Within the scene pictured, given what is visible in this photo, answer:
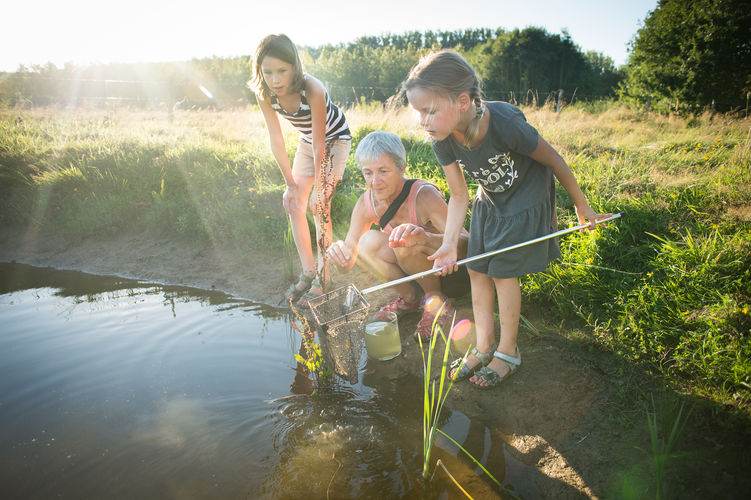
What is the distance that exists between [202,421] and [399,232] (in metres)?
1.56

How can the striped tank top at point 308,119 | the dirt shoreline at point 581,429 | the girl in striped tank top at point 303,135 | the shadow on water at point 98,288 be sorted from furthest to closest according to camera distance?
1. the shadow on water at point 98,288
2. the striped tank top at point 308,119
3. the girl in striped tank top at point 303,135
4. the dirt shoreline at point 581,429

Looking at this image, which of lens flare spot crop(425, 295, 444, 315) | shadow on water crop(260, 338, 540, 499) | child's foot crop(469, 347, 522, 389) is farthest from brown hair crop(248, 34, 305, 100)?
child's foot crop(469, 347, 522, 389)

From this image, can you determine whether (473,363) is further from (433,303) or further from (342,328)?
(342,328)

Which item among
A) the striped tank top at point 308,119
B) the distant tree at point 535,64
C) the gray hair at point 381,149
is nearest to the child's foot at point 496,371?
the gray hair at point 381,149

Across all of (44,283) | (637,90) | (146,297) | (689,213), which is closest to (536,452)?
(689,213)

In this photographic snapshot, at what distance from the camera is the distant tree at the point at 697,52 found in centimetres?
1104

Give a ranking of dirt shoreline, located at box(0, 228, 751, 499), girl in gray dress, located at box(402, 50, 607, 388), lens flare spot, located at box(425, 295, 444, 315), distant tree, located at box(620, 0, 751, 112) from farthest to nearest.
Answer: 1. distant tree, located at box(620, 0, 751, 112)
2. lens flare spot, located at box(425, 295, 444, 315)
3. girl in gray dress, located at box(402, 50, 607, 388)
4. dirt shoreline, located at box(0, 228, 751, 499)

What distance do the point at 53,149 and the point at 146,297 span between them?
14.7 ft

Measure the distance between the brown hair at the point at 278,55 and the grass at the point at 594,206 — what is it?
180 cm

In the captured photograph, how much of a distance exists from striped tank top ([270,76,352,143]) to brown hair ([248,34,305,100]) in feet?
0.34

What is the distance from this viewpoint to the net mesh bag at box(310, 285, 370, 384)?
6.83 feet

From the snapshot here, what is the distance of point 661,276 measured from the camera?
2.42 m

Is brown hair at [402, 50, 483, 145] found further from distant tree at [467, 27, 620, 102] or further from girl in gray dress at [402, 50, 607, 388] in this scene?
distant tree at [467, 27, 620, 102]

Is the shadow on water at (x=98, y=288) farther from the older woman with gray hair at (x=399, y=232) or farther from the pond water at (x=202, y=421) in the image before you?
the older woman with gray hair at (x=399, y=232)
